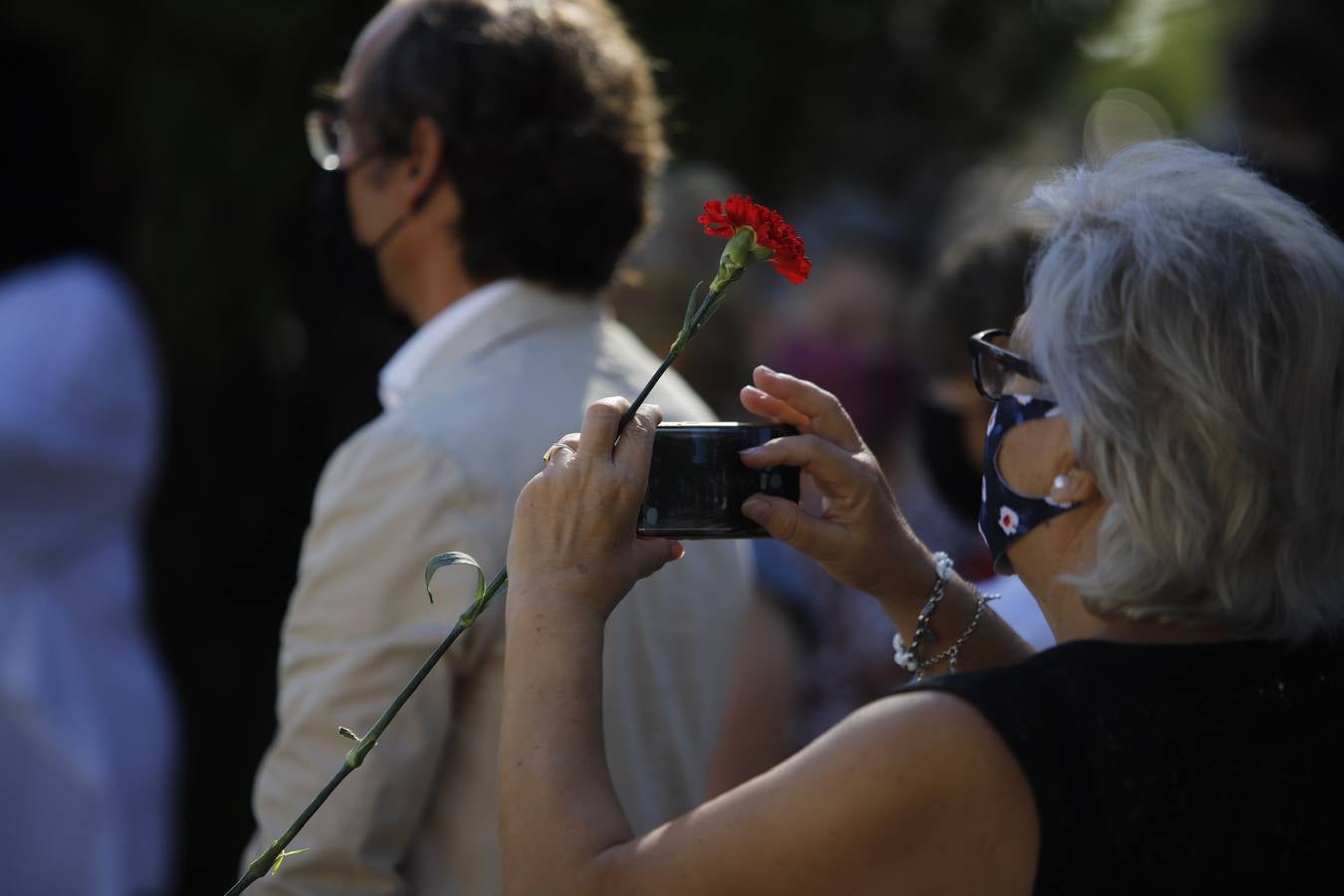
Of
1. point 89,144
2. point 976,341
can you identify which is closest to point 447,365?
point 976,341

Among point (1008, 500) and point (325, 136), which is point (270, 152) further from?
point (1008, 500)

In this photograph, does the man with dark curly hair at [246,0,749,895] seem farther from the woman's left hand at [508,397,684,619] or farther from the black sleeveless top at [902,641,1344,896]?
the black sleeveless top at [902,641,1344,896]

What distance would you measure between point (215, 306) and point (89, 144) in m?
0.67

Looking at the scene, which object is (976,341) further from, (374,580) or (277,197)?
(277,197)

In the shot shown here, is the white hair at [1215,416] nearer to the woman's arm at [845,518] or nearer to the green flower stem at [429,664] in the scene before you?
the woman's arm at [845,518]

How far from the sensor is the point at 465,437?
2.03m

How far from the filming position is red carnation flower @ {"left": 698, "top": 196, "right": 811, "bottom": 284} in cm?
151

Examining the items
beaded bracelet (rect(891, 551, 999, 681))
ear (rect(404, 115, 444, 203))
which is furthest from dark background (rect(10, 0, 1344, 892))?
beaded bracelet (rect(891, 551, 999, 681))

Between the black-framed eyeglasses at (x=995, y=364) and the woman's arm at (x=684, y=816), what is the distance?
40 cm

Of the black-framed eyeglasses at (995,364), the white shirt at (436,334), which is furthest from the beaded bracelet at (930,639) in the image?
the white shirt at (436,334)

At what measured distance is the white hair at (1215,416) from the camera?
1.46 m

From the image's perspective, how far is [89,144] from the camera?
16.4 feet

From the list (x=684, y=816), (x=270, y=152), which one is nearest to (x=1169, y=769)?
(x=684, y=816)

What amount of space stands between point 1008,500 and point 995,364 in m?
0.16
